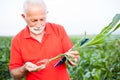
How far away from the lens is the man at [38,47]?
8.35 ft

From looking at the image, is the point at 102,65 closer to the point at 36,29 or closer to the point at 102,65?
the point at 102,65

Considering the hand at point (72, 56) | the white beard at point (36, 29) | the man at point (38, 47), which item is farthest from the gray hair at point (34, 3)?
the hand at point (72, 56)

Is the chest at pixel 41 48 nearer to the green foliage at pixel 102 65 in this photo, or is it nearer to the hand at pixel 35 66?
the hand at pixel 35 66

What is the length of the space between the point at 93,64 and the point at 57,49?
1.36 meters

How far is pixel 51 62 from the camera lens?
2.60 m

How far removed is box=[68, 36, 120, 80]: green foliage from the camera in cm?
369

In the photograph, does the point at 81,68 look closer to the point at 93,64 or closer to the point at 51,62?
the point at 93,64

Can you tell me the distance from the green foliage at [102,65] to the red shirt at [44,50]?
3.07 feet

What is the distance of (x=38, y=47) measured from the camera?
2.63 metres

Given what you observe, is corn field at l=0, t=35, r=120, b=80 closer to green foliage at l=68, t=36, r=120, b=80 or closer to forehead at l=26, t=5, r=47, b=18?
green foliage at l=68, t=36, r=120, b=80

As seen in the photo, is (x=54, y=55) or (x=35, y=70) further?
(x=54, y=55)

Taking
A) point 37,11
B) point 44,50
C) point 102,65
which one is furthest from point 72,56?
point 102,65

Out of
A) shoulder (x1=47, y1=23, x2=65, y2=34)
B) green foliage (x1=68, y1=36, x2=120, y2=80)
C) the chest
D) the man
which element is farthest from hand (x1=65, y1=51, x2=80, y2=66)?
green foliage (x1=68, y1=36, x2=120, y2=80)

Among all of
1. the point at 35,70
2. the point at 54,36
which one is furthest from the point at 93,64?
the point at 35,70
